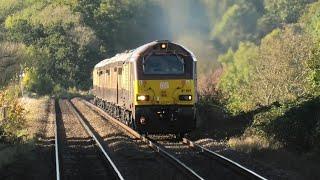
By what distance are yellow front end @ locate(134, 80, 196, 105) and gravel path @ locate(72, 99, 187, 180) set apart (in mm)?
1408

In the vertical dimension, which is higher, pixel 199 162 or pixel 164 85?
pixel 164 85

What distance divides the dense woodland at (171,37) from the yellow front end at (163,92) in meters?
15.0

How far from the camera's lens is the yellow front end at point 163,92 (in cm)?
1908

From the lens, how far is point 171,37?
66.1 meters

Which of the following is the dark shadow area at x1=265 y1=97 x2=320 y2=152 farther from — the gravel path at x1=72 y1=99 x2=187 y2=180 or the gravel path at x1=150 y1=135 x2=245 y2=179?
the gravel path at x1=72 y1=99 x2=187 y2=180

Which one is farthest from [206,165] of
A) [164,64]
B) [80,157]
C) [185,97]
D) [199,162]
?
[164,64]

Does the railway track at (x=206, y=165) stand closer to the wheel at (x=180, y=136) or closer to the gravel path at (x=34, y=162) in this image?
the wheel at (x=180, y=136)

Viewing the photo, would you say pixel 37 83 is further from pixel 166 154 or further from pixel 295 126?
pixel 166 154

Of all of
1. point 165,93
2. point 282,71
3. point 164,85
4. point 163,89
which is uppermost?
point 282,71

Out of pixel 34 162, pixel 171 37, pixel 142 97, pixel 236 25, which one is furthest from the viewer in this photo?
pixel 236 25

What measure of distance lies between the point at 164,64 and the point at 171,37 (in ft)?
154

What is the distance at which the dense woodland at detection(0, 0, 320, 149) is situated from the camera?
4322 cm

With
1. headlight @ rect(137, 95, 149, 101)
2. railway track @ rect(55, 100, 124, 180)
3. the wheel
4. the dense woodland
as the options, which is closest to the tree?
the dense woodland

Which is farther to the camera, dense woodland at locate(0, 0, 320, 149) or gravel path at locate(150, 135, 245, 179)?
dense woodland at locate(0, 0, 320, 149)
